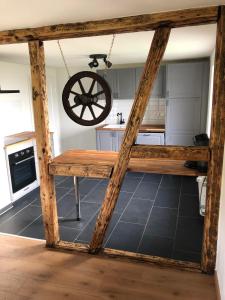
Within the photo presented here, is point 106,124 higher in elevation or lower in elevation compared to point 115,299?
higher

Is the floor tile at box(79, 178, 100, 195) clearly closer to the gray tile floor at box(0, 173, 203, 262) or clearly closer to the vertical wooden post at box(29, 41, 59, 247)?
the gray tile floor at box(0, 173, 203, 262)

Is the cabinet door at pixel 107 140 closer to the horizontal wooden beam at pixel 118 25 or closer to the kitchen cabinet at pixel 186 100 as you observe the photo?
the kitchen cabinet at pixel 186 100

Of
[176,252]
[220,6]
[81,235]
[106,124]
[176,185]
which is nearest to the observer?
[220,6]

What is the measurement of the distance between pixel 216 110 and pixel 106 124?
12.3 feet

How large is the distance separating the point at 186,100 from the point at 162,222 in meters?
2.29

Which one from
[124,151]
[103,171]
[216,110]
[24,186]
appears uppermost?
[216,110]

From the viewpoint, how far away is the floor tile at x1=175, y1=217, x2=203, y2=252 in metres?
2.69

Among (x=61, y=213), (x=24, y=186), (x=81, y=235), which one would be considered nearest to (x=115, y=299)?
(x=81, y=235)

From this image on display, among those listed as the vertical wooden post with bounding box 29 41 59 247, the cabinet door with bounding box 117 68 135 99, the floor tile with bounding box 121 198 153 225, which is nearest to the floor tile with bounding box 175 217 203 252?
the floor tile with bounding box 121 198 153 225

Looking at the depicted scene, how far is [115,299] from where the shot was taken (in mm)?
1958

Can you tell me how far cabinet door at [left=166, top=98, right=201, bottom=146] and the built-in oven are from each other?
2413 millimetres

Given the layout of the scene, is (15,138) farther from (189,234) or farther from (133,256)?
(189,234)

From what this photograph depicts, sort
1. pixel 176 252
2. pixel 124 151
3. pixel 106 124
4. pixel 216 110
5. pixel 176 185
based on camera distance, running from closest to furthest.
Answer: pixel 216 110 < pixel 124 151 < pixel 176 252 < pixel 176 185 < pixel 106 124

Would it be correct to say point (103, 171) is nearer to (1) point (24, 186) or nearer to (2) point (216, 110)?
(2) point (216, 110)
